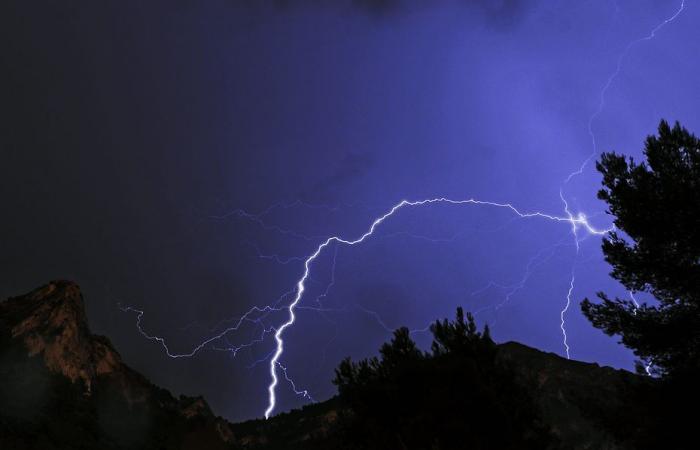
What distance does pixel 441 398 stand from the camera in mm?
12016

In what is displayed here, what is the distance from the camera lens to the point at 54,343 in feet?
117

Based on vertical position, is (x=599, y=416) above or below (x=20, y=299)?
below

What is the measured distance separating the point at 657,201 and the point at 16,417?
121 feet

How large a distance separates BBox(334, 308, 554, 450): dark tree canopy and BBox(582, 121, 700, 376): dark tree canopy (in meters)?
3.67

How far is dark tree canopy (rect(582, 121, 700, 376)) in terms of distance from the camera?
10562mm

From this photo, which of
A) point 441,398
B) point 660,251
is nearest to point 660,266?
point 660,251

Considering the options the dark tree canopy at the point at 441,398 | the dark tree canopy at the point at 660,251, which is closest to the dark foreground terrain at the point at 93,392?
the dark tree canopy at the point at 441,398

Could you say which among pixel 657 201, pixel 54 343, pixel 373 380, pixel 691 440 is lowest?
pixel 691 440

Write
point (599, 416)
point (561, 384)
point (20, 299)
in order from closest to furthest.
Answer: point (599, 416) < point (561, 384) < point (20, 299)

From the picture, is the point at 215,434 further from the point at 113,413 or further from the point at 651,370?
the point at 651,370

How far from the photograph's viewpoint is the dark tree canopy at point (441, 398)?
10.3 meters

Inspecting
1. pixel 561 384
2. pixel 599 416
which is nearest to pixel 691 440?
pixel 599 416

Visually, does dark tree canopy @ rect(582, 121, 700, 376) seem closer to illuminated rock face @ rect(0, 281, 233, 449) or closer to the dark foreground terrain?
the dark foreground terrain

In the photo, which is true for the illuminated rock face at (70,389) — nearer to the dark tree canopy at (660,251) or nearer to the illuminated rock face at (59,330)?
the illuminated rock face at (59,330)
